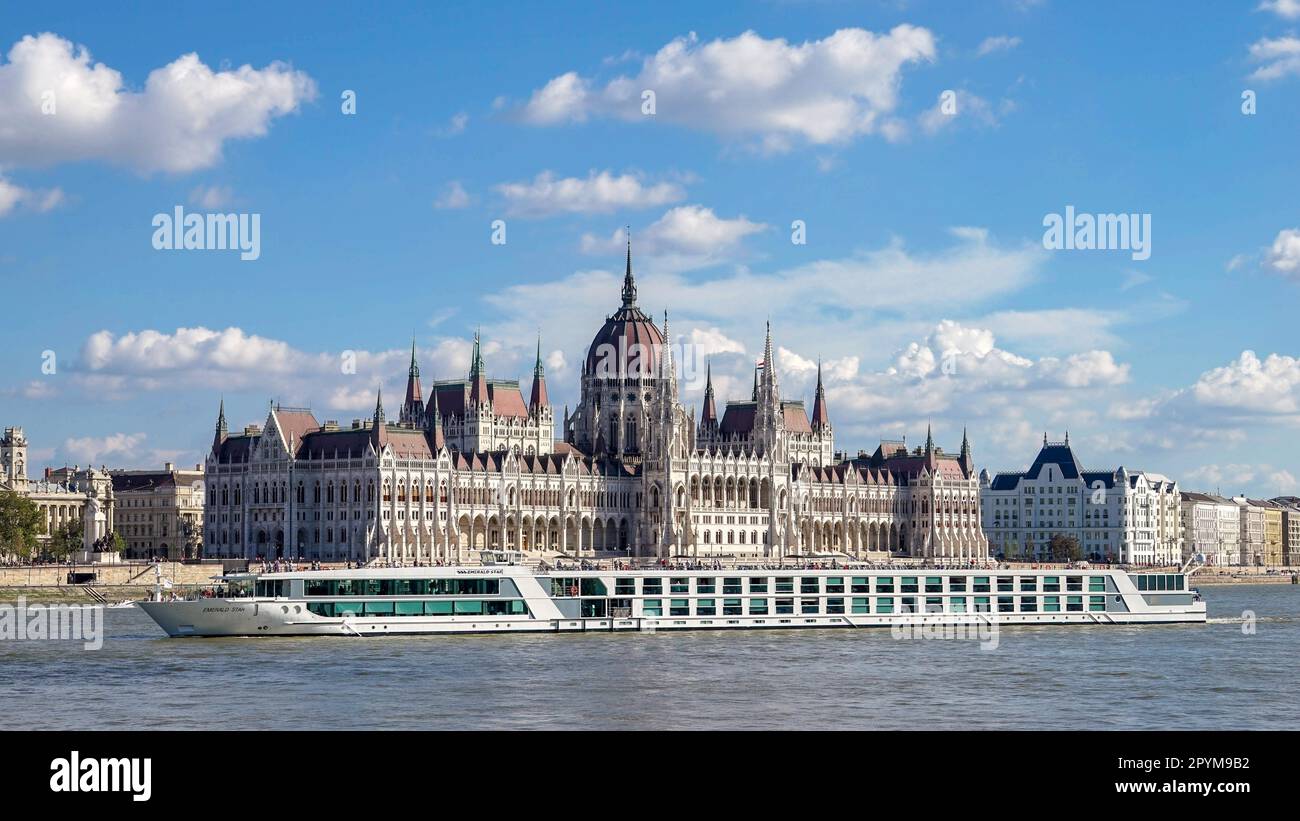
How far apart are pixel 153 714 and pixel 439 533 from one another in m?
99.5

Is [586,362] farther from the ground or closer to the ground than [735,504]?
farther from the ground

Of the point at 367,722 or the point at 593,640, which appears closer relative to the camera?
the point at 367,722

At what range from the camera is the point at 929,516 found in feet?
595

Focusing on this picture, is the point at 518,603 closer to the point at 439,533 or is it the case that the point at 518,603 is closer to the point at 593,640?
the point at 593,640

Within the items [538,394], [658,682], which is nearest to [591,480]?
[538,394]

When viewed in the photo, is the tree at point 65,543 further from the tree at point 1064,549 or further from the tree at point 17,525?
the tree at point 1064,549

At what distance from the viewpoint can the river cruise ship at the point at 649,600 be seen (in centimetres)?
6675

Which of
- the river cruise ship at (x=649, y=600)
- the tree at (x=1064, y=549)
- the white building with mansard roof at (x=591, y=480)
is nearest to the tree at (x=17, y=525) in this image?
the white building with mansard roof at (x=591, y=480)

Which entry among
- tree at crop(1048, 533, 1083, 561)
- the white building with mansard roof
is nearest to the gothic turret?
the white building with mansard roof

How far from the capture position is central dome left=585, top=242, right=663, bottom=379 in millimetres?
168625

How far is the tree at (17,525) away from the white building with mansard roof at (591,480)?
1994 cm

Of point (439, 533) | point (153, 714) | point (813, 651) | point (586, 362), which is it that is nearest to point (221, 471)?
point (439, 533)

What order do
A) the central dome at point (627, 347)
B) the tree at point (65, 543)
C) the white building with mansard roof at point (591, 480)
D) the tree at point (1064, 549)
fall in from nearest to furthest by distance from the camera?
the tree at point (65, 543), the white building with mansard roof at point (591, 480), the central dome at point (627, 347), the tree at point (1064, 549)
